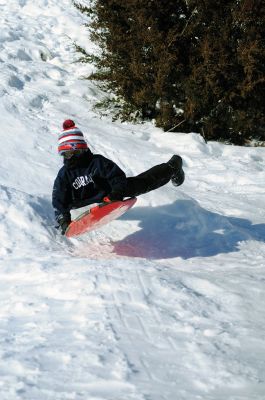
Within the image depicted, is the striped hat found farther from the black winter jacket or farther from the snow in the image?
the snow

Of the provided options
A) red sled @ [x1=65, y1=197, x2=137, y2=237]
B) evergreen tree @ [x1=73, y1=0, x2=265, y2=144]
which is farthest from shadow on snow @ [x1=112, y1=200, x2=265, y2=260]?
evergreen tree @ [x1=73, y1=0, x2=265, y2=144]

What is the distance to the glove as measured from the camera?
467cm

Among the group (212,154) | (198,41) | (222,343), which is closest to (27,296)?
(222,343)

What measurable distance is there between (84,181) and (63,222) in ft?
1.70

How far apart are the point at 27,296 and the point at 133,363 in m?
1.01

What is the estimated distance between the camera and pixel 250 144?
8.55 m

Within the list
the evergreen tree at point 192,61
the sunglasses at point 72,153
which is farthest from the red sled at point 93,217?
the evergreen tree at point 192,61

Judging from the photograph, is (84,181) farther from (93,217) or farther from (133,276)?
(133,276)

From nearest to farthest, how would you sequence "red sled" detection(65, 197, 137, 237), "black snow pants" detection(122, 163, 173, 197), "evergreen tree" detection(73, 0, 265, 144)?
"red sled" detection(65, 197, 137, 237) < "black snow pants" detection(122, 163, 173, 197) < "evergreen tree" detection(73, 0, 265, 144)

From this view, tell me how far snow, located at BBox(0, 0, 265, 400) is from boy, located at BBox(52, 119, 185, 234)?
256 millimetres

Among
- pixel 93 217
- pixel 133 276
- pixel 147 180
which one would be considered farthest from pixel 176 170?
→ pixel 133 276

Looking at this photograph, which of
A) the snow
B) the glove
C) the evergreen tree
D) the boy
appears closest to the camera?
the snow

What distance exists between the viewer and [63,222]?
15.4 ft

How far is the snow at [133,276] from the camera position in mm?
2555
